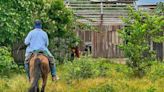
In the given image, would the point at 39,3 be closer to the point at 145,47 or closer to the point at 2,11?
the point at 2,11

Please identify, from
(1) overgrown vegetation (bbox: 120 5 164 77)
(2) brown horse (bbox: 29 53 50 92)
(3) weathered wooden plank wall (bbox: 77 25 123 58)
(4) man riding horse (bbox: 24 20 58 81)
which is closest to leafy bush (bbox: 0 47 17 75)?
(1) overgrown vegetation (bbox: 120 5 164 77)

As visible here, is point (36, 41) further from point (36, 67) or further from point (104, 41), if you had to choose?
point (104, 41)

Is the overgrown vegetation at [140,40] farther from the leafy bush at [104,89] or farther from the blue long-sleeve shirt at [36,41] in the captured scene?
the blue long-sleeve shirt at [36,41]

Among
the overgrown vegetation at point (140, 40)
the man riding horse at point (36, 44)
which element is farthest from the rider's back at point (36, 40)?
the overgrown vegetation at point (140, 40)

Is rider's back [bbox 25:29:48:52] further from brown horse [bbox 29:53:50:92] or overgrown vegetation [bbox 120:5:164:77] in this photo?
overgrown vegetation [bbox 120:5:164:77]

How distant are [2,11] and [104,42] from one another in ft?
38.8

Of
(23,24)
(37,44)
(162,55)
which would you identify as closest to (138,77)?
(23,24)

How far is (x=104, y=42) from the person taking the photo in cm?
3319

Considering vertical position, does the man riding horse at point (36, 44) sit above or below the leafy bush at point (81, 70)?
above

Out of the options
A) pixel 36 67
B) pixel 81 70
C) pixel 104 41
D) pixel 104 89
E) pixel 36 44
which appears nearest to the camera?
pixel 36 67

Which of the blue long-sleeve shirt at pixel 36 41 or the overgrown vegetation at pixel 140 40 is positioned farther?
the overgrown vegetation at pixel 140 40

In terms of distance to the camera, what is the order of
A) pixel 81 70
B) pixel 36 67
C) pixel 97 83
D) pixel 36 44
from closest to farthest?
1. pixel 36 67
2. pixel 36 44
3. pixel 97 83
4. pixel 81 70

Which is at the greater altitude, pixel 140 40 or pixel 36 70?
pixel 36 70

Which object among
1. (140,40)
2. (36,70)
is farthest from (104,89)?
(140,40)
